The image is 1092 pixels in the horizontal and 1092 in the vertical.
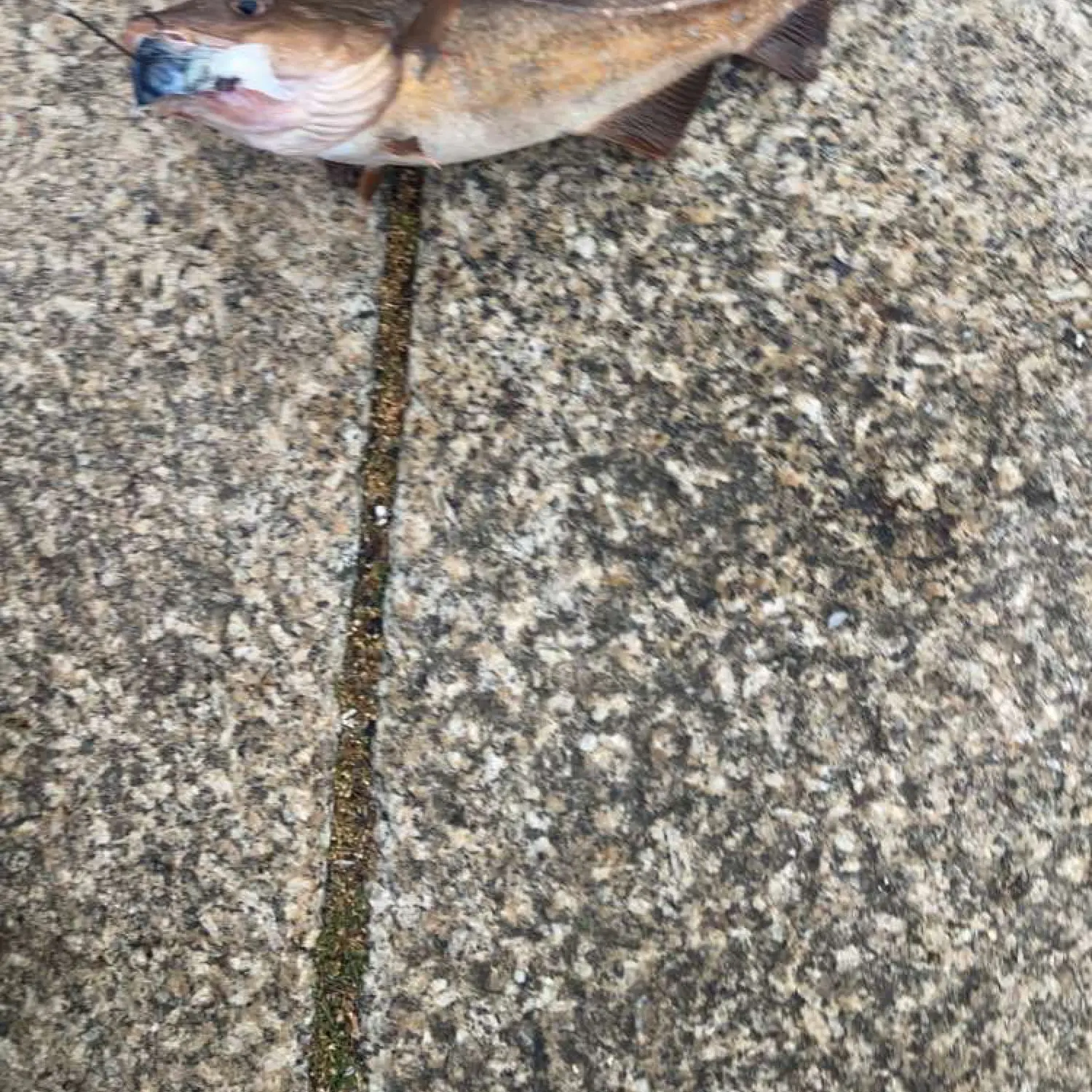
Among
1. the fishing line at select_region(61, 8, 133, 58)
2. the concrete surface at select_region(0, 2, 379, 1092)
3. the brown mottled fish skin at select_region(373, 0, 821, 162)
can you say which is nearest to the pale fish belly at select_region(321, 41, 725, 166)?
the brown mottled fish skin at select_region(373, 0, 821, 162)

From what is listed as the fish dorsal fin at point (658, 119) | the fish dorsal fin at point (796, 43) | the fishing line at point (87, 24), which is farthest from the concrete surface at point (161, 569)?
the fish dorsal fin at point (796, 43)

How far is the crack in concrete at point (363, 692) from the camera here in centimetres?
175

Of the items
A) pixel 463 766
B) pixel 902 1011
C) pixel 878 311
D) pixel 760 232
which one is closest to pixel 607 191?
pixel 760 232

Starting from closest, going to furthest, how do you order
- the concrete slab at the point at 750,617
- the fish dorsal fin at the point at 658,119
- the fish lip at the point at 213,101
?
the fish lip at the point at 213,101 → the concrete slab at the point at 750,617 → the fish dorsal fin at the point at 658,119

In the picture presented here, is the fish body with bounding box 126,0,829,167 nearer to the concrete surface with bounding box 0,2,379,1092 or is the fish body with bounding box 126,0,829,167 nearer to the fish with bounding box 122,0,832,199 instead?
the fish with bounding box 122,0,832,199

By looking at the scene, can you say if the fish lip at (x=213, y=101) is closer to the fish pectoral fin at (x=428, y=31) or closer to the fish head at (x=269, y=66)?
the fish head at (x=269, y=66)

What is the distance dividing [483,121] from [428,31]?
168 mm

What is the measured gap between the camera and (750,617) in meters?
1.95

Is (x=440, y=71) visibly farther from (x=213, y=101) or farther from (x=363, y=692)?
(x=363, y=692)

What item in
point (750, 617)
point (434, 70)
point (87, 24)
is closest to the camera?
point (434, 70)

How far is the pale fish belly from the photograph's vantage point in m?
1.84

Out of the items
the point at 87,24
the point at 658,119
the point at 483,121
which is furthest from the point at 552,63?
the point at 87,24

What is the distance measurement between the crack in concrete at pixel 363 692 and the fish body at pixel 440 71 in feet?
0.73

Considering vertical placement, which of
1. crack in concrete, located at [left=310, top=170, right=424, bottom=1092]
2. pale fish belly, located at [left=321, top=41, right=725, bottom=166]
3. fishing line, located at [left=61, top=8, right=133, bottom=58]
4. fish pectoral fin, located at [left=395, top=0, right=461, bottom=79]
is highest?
fish pectoral fin, located at [left=395, top=0, right=461, bottom=79]
